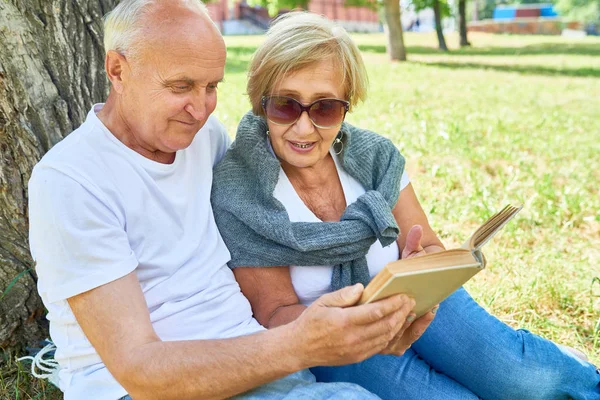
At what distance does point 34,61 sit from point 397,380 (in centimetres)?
197

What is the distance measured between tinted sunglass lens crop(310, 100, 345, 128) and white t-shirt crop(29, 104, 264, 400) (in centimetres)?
46

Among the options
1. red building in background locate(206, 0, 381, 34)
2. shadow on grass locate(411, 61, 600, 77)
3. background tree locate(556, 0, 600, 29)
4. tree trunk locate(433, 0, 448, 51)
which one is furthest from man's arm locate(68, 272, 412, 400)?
background tree locate(556, 0, 600, 29)

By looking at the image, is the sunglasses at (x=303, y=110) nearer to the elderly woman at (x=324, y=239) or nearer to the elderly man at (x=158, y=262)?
the elderly woman at (x=324, y=239)

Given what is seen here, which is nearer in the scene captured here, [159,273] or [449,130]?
[159,273]

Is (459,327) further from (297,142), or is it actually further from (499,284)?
(499,284)

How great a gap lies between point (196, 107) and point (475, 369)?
144cm

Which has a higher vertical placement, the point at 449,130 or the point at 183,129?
A: the point at 183,129

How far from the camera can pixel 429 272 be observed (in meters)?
1.66

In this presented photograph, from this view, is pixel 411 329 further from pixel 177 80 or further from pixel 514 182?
pixel 514 182

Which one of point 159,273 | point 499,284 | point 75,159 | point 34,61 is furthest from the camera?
point 499,284

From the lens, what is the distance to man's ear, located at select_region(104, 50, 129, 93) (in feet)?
7.26

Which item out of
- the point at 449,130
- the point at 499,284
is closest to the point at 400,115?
the point at 449,130

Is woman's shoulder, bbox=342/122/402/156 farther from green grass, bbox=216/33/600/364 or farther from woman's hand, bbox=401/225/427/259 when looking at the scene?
green grass, bbox=216/33/600/364

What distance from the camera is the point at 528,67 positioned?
1648 centimetres
